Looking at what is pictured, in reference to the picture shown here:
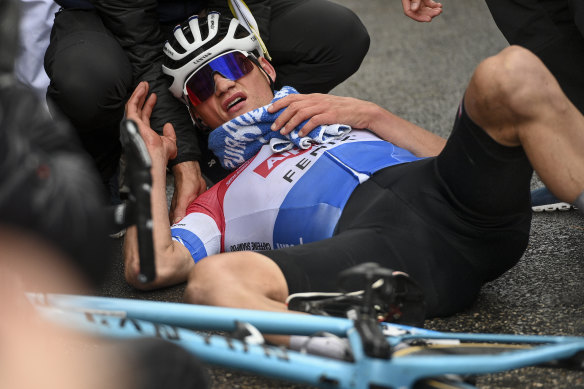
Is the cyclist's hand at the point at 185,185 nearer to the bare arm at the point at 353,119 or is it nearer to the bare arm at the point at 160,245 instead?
the bare arm at the point at 160,245

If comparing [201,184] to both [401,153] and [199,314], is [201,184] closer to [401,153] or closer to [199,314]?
[401,153]

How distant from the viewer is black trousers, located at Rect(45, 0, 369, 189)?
9.08ft

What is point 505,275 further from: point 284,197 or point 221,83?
point 221,83

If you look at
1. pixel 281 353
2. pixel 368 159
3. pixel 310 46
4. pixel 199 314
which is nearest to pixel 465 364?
pixel 281 353

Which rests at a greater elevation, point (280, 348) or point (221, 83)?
point (280, 348)

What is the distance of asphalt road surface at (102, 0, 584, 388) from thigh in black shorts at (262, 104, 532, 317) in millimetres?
175

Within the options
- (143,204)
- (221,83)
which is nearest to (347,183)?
(221,83)

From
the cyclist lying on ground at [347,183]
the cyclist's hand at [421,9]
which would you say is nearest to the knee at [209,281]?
the cyclist lying on ground at [347,183]

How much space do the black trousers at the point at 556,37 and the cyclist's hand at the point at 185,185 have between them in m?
1.27

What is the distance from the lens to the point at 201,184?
9.37 ft

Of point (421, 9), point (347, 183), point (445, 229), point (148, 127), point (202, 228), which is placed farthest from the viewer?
point (421, 9)

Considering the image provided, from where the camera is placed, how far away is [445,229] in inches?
81.0

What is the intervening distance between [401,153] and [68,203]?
1361mm

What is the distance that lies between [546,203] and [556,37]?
29.6 inches
